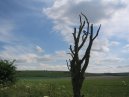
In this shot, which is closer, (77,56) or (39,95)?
(77,56)

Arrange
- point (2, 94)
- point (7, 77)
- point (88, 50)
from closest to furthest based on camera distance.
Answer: point (88, 50), point (2, 94), point (7, 77)

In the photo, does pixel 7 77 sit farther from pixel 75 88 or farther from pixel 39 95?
pixel 75 88

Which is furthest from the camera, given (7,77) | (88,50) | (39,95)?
(7,77)

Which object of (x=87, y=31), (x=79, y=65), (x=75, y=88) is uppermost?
(x=87, y=31)

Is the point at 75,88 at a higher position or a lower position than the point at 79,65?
lower

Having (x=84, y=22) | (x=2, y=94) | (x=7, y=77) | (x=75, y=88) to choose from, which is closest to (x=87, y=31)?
(x=84, y=22)

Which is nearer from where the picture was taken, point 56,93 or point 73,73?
point 73,73

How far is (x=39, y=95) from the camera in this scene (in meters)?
22.9

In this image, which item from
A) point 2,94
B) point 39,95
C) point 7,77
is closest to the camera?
point 2,94

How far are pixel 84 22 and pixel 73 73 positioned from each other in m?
1.47

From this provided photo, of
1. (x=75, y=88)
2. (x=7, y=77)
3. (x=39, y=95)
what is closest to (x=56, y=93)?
(x=39, y=95)

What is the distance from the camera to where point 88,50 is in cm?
986

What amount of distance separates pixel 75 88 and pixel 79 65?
0.65 metres

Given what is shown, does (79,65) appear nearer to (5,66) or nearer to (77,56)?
(77,56)
